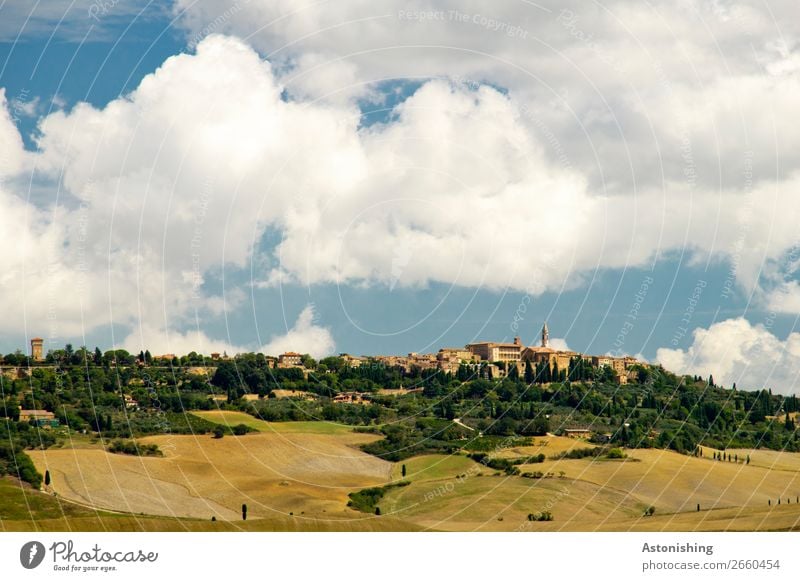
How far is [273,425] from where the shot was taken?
310 ft

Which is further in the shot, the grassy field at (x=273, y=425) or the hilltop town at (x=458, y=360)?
the hilltop town at (x=458, y=360)

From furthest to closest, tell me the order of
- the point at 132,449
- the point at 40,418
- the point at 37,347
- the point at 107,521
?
the point at 37,347 < the point at 40,418 < the point at 132,449 < the point at 107,521

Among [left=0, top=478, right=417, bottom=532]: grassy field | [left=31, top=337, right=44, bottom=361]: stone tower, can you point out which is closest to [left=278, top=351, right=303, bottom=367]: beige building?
[left=31, top=337, right=44, bottom=361]: stone tower

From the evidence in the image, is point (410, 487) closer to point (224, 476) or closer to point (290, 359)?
point (224, 476)

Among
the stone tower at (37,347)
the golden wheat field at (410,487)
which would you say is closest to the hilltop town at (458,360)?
the stone tower at (37,347)

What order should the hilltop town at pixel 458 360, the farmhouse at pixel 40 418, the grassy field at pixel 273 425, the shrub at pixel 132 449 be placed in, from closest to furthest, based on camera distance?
the shrub at pixel 132 449 < the farmhouse at pixel 40 418 < the grassy field at pixel 273 425 < the hilltop town at pixel 458 360

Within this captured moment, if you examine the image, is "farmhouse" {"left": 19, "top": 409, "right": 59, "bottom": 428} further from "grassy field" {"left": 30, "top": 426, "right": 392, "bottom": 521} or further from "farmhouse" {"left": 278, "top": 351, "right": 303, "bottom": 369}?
"farmhouse" {"left": 278, "top": 351, "right": 303, "bottom": 369}

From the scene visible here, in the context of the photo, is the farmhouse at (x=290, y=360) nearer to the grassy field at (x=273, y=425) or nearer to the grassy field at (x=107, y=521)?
the grassy field at (x=273, y=425)

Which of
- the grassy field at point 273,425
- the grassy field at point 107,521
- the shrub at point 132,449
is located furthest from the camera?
the grassy field at point 273,425

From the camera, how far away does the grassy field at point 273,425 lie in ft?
303

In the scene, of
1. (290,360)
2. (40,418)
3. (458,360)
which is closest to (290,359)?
(290,360)

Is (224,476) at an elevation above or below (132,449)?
below
